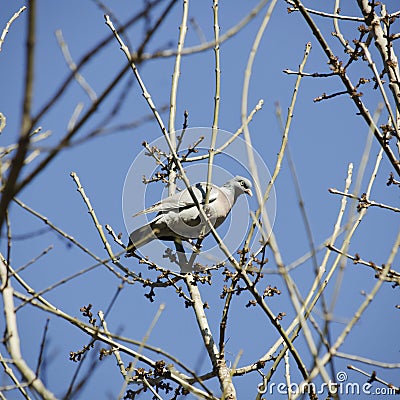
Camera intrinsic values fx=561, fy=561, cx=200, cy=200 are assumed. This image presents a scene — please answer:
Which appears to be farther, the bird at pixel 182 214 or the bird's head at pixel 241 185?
the bird's head at pixel 241 185

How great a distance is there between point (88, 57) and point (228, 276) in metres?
2.20

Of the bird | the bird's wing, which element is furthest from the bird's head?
the bird's wing

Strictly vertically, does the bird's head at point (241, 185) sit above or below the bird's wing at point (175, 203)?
above

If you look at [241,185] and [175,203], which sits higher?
[241,185]

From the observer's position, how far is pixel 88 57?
105cm

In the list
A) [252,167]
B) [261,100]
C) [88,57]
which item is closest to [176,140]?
[261,100]

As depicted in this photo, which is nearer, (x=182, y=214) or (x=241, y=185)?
Answer: (x=182, y=214)

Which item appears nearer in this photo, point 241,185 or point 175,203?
point 175,203

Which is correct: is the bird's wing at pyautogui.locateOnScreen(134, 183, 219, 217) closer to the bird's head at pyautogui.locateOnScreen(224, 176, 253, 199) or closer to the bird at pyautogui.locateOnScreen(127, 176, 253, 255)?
the bird at pyautogui.locateOnScreen(127, 176, 253, 255)

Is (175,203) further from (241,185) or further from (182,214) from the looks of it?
(241,185)

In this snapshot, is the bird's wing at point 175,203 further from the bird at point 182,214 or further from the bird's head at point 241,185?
the bird's head at point 241,185

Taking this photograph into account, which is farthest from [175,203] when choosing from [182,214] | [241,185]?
[241,185]

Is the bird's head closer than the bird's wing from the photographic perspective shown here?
No

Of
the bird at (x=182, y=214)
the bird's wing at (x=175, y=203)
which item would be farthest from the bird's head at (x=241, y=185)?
the bird's wing at (x=175, y=203)
